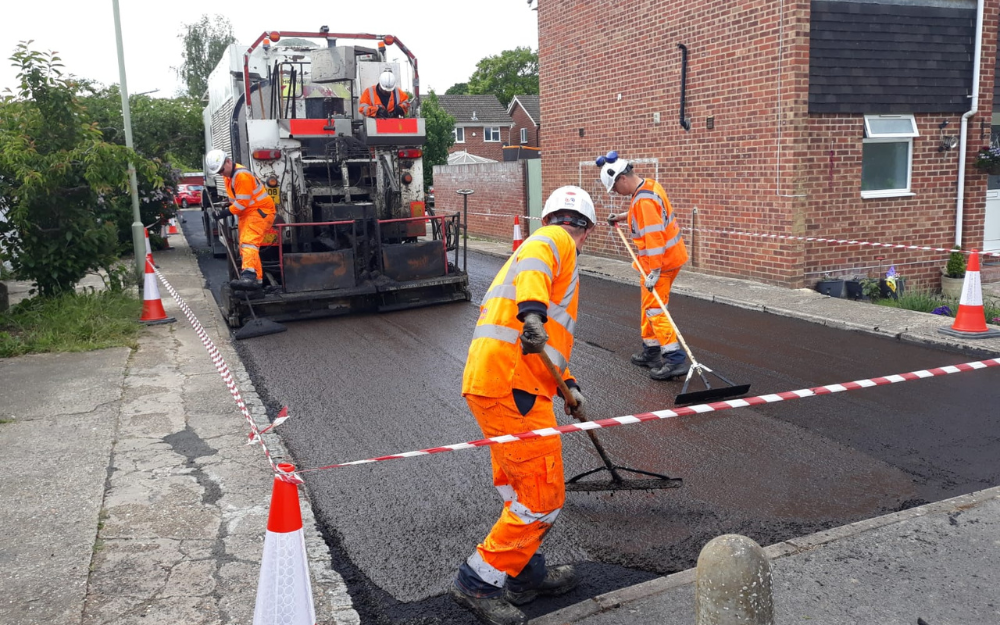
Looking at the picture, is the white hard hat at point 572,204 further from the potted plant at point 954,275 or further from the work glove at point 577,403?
the potted plant at point 954,275

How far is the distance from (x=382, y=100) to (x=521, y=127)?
157ft

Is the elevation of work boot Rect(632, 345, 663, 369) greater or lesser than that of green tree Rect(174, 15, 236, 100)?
lesser

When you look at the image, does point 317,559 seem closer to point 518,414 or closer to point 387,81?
point 518,414

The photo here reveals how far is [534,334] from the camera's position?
3428 millimetres

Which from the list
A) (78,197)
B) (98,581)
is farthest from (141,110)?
(98,581)

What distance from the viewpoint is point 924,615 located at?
3.48 meters

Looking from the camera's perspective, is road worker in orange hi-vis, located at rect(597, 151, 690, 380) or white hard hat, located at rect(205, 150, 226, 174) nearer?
road worker in orange hi-vis, located at rect(597, 151, 690, 380)

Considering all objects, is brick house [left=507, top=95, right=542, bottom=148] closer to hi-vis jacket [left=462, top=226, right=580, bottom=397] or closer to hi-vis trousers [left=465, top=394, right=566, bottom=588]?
hi-vis jacket [left=462, top=226, right=580, bottom=397]

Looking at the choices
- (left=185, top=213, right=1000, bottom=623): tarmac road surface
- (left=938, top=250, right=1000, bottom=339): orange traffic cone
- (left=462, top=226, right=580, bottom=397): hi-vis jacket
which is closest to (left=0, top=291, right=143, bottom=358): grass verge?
(left=185, top=213, right=1000, bottom=623): tarmac road surface

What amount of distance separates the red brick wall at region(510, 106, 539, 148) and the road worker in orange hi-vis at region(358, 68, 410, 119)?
145ft

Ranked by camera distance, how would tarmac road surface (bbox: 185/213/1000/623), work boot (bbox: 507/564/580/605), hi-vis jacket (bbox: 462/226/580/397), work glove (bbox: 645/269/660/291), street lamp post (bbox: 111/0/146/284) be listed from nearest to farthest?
hi-vis jacket (bbox: 462/226/580/397)
work boot (bbox: 507/564/580/605)
tarmac road surface (bbox: 185/213/1000/623)
work glove (bbox: 645/269/660/291)
street lamp post (bbox: 111/0/146/284)

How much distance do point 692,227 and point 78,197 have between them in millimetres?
8500

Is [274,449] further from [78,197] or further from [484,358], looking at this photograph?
[78,197]

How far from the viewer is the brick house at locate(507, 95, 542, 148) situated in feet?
182
